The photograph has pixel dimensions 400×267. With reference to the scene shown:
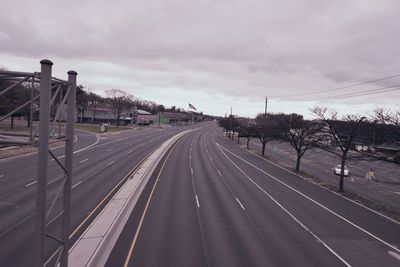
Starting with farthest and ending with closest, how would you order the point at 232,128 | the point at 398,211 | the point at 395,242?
1. the point at 232,128
2. the point at 398,211
3. the point at 395,242

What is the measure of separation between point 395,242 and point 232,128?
286 ft

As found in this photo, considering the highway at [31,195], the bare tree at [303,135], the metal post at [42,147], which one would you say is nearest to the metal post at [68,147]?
the highway at [31,195]

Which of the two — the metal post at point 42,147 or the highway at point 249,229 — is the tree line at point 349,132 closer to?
the highway at point 249,229

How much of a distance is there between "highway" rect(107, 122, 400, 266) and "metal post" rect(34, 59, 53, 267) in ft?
19.5

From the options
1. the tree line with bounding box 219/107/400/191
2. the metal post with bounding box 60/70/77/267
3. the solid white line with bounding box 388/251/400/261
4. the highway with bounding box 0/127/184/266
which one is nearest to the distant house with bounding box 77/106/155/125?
the tree line with bounding box 219/107/400/191

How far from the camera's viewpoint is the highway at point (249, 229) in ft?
45.7

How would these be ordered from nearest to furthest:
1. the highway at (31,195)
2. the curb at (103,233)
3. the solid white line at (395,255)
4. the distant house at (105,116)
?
the curb at (103,233), the highway at (31,195), the solid white line at (395,255), the distant house at (105,116)

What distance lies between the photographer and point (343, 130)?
3581 cm

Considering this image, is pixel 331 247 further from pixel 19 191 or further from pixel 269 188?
pixel 19 191

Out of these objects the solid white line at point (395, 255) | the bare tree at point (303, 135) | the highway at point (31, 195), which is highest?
the bare tree at point (303, 135)

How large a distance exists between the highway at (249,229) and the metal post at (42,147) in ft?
Result: 19.5

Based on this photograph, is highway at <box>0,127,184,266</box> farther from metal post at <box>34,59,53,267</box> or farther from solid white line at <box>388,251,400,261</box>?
solid white line at <box>388,251,400,261</box>

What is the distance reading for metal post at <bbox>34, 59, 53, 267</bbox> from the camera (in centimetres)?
705

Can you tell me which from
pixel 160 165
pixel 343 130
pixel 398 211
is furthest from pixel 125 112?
pixel 398 211
